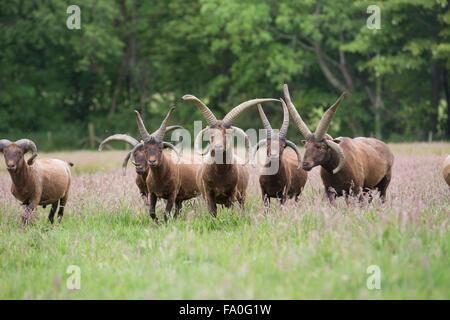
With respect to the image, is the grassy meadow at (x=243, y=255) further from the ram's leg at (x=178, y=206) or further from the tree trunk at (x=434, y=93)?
the tree trunk at (x=434, y=93)

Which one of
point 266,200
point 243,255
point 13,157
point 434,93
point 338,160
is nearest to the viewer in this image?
point 243,255

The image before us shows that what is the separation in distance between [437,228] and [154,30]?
1361 inches

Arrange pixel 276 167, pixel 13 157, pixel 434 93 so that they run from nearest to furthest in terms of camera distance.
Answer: pixel 13 157 → pixel 276 167 → pixel 434 93

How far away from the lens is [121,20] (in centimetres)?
3625

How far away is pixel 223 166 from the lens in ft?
28.5

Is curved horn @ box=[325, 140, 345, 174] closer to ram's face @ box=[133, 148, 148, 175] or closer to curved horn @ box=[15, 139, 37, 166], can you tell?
ram's face @ box=[133, 148, 148, 175]

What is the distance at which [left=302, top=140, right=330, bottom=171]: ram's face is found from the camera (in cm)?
838

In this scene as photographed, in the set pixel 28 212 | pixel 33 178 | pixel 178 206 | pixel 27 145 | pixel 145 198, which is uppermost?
pixel 27 145

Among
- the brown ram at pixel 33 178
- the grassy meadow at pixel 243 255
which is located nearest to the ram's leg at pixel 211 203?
the grassy meadow at pixel 243 255

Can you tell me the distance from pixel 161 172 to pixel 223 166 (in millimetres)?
1267

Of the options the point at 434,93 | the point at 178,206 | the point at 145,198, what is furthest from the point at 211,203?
the point at 434,93

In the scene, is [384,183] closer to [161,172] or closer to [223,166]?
[223,166]

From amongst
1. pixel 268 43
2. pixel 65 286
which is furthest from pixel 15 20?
pixel 65 286
